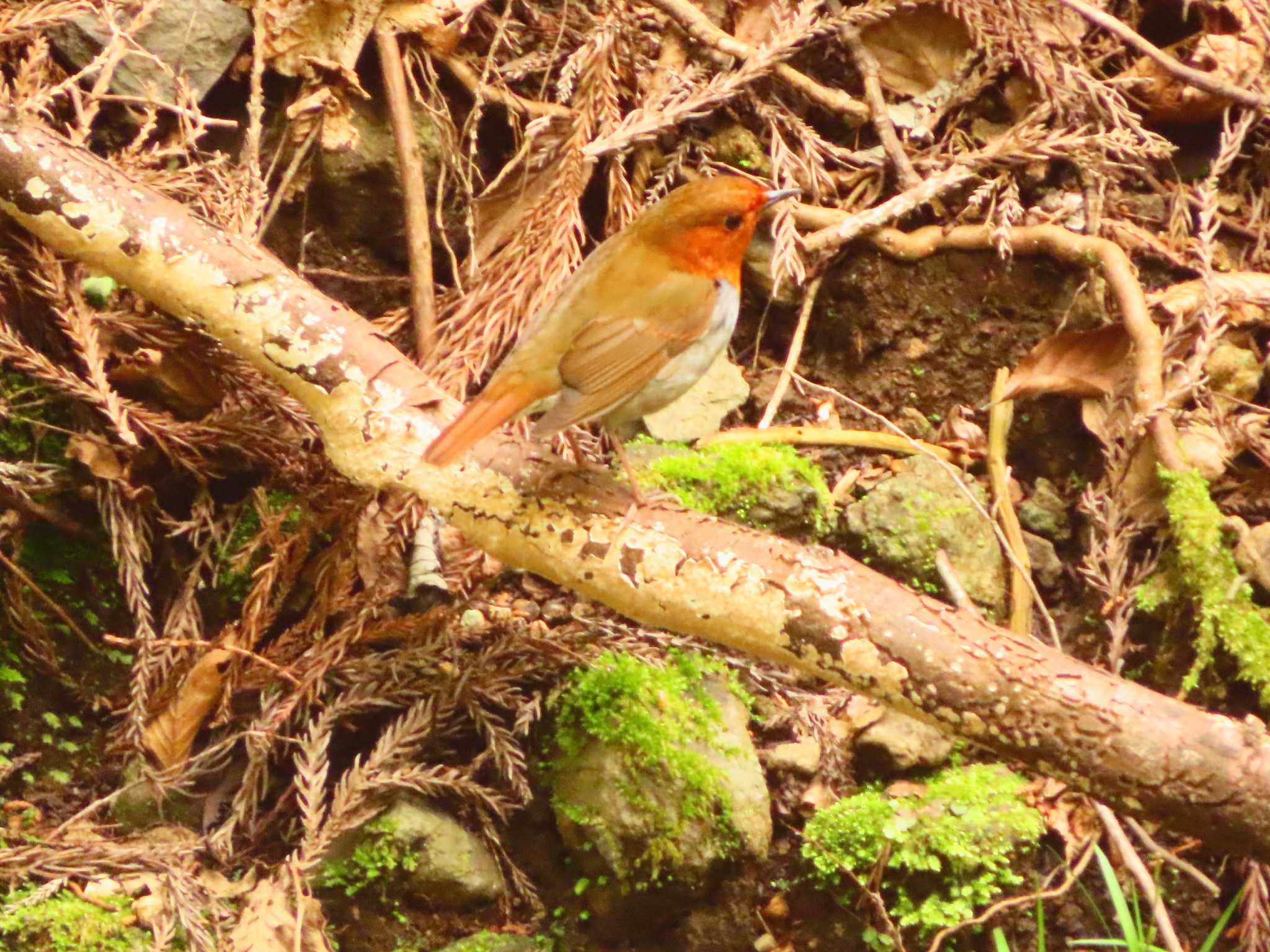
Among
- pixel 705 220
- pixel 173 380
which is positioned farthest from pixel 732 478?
pixel 173 380

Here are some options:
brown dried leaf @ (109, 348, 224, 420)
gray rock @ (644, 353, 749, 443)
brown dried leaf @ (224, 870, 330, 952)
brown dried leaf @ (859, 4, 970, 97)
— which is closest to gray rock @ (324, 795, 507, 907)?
brown dried leaf @ (224, 870, 330, 952)

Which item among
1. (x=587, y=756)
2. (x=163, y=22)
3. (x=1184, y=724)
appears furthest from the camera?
(x=163, y=22)

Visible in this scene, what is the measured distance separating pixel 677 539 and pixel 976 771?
4.00 feet

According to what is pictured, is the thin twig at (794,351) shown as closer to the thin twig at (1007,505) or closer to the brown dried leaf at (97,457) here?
the thin twig at (1007,505)

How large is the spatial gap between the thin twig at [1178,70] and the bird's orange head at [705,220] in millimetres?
1471

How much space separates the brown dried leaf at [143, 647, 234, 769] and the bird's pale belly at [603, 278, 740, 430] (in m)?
1.17

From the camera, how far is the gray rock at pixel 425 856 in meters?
2.87

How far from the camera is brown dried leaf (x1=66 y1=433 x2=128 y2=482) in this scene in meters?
3.04

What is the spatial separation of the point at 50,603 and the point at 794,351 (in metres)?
2.31

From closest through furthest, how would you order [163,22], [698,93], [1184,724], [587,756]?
1. [1184,724]
2. [587,756]
3. [163,22]
4. [698,93]

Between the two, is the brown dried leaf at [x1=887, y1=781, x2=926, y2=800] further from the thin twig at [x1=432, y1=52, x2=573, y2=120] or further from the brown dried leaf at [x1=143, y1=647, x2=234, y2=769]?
the thin twig at [x1=432, y1=52, x2=573, y2=120]

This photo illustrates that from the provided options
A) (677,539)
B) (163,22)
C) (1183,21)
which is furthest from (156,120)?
(1183,21)

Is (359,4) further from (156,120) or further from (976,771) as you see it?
(976,771)

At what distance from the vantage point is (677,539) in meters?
2.46
